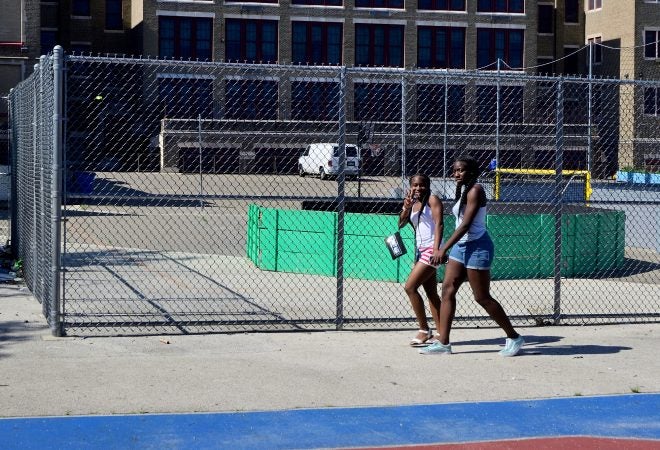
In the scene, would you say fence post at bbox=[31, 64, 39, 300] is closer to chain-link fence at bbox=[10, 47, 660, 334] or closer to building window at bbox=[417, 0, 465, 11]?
chain-link fence at bbox=[10, 47, 660, 334]

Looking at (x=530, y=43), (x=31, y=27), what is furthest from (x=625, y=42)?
(x=31, y=27)

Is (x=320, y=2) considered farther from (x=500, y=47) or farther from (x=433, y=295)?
(x=433, y=295)

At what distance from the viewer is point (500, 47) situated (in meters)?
57.6

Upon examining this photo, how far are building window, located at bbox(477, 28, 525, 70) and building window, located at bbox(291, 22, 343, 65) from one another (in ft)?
26.6

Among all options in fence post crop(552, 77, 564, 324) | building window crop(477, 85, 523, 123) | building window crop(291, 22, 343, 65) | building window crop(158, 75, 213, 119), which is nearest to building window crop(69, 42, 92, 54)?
building window crop(291, 22, 343, 65)

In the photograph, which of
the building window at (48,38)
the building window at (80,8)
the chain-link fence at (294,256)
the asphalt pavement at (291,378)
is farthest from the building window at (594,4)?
the asphalt pavement at (291,378)

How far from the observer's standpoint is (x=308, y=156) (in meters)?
24.9

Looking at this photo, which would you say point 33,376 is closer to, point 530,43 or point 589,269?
point 589,269

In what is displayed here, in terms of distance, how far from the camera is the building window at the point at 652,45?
58031mm

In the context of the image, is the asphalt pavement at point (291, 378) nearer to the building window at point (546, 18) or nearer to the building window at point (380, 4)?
the building window at point (380, 4)

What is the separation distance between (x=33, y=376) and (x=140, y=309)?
3.21 meters

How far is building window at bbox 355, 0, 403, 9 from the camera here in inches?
2173

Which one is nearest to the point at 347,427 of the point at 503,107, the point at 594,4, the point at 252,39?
the point at 503,107

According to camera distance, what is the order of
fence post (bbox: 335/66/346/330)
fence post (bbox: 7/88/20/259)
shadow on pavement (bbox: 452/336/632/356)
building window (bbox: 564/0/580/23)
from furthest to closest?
building window (bbox: 564/0/580/23)
fence post (bbox: 7/88/20/259)
fence post (bbox: 335/66/346/330)
shadow on pavement (bbox: 452/336/632/356)
